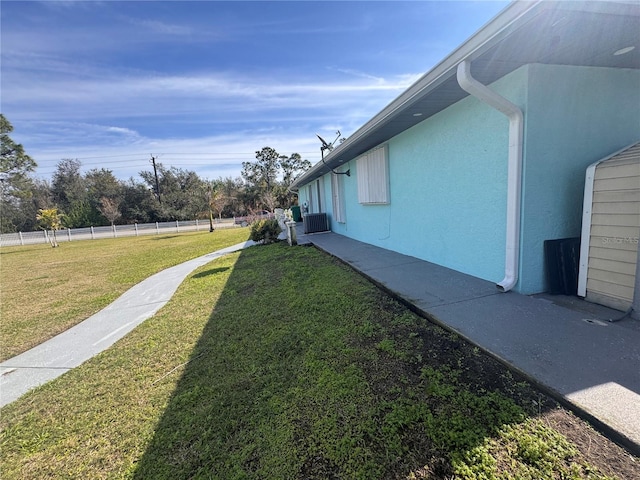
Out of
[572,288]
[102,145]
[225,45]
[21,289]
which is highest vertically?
[102,145]

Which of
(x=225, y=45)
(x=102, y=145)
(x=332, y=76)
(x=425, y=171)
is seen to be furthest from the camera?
(x=102, y=145)

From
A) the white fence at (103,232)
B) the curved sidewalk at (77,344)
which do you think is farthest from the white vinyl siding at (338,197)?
the white fence at (103,232)

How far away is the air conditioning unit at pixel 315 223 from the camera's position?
1112cm

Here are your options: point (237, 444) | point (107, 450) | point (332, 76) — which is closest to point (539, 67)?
point (237, 444)

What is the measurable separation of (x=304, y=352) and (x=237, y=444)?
103 centimetres

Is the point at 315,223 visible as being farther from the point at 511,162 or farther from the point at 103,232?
the point at 103,232

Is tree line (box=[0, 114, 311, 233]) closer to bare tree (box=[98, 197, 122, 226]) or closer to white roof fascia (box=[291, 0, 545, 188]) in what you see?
bare tree (box=[98, 197, 122, 226])

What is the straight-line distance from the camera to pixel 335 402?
6.20 ft

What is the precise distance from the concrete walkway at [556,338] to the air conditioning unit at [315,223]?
735 centimetres

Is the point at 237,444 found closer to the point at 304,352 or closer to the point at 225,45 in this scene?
the point at 304,352

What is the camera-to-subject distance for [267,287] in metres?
4.87

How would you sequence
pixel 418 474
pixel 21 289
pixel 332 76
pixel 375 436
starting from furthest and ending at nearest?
pixel 332 76
pixel 21 289
pixel 375 436
pixel 418 474

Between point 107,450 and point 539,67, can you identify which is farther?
point 539,67

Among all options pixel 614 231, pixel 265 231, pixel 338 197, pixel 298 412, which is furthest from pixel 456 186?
pixel 265 231
